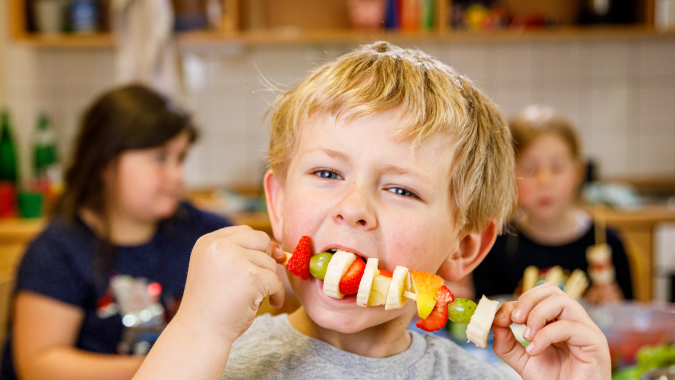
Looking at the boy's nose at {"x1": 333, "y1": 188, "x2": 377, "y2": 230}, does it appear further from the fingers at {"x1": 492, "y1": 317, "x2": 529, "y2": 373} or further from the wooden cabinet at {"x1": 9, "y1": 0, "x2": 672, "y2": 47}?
the wooden cabinet at {"x1": 9, "y1": 0, "x2": 672, "y2": 47}

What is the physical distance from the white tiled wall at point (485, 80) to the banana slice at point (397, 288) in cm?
274

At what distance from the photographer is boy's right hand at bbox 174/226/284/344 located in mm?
727

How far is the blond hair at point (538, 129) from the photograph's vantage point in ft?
6.70

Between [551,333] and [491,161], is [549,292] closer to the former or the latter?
[551,333]

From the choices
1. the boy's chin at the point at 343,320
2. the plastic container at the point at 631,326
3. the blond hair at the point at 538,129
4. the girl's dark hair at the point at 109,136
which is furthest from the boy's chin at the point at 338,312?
the blond hair at the point at 538,129

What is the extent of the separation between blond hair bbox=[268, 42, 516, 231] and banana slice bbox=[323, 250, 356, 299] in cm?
18

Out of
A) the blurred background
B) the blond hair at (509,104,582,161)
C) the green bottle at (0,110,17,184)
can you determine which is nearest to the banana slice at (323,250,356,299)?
the blond hair at (509,104,582,161)

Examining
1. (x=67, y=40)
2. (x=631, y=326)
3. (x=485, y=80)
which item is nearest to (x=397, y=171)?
(x=631, y=326)

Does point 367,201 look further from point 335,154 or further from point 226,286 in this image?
point 226,286

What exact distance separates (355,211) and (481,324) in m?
0.22

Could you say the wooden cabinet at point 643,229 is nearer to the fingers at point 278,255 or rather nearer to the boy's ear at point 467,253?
the boy's ear at point 467,253

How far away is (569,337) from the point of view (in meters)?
0.81

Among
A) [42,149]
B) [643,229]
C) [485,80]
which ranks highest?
[485,80]

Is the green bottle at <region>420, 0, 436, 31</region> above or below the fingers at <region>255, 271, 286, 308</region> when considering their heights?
above
